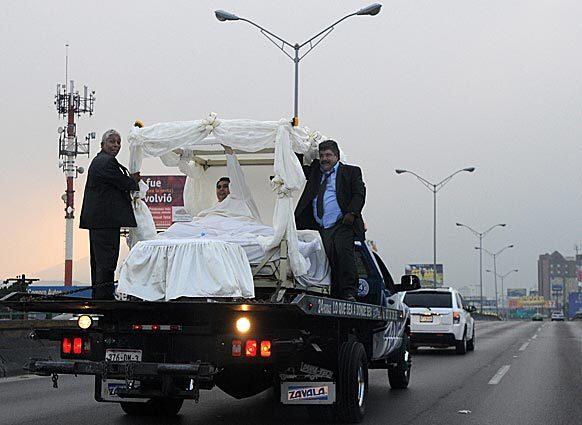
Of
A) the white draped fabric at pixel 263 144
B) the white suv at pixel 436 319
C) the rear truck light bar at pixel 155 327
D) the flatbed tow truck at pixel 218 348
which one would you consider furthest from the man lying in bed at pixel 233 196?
the white suv at pixel 436 319

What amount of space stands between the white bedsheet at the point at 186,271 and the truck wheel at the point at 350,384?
122 centimetres

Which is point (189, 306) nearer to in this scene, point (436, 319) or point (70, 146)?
point (436, 319)

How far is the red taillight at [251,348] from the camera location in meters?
8.33

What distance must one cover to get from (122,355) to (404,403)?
4513mm

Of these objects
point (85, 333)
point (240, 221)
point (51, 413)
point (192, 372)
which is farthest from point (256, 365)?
point (51, 413)

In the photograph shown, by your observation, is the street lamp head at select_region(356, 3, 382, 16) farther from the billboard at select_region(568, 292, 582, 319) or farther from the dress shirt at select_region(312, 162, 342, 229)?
the billboard at select_region(568, 292, 582, 319)

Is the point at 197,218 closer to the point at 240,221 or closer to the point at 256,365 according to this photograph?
the point at 240,221

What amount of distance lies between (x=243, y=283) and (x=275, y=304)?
3.34 feet

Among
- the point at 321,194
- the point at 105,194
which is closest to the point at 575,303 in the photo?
the point at 321,194

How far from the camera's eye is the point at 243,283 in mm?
8836

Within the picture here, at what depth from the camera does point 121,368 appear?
27.7ft

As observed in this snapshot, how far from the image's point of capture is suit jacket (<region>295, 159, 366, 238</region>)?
33.8ft

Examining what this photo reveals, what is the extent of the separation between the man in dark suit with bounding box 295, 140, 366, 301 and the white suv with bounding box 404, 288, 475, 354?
12828 mm

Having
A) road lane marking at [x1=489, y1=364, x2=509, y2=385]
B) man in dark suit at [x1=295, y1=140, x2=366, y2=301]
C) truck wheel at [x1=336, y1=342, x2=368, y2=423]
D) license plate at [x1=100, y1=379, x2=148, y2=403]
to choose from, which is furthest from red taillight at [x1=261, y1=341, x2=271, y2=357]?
road lane marking at [x1=489, y1=364, x2=509, y2=385]
